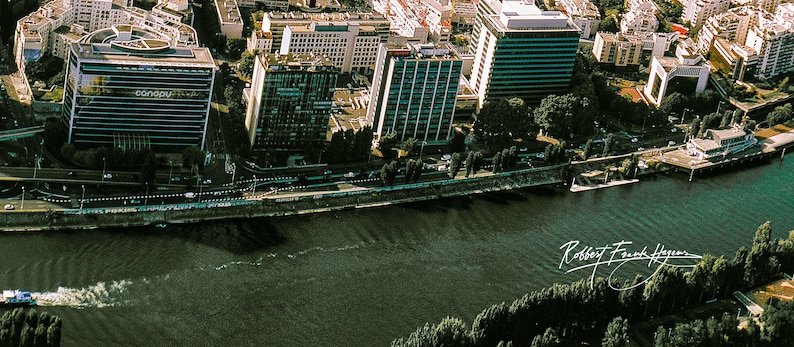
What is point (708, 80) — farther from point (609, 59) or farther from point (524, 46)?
point (524, 46)

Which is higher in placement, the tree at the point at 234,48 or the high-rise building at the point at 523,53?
the high-rise building at the point at 523,53

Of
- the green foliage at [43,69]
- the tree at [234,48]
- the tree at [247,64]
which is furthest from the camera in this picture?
the tree at [234,48]

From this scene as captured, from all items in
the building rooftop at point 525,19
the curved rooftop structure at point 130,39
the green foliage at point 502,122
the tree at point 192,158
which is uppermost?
the building rooftop at point 525,19

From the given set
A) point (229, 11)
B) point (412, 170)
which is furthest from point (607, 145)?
point (229, 11)

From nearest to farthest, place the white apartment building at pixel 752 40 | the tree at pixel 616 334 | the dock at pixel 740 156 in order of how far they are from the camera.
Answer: the tree at pixel 616 334 < the dock at pixel 740 156 < the white apartment building at pixel 752 40

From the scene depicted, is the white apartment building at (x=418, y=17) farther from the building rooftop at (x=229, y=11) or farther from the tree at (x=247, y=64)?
the tree at (x=247, y=64)

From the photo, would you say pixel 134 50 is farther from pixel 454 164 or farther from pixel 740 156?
pixel 740 156

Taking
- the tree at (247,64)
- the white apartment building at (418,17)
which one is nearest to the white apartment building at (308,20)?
the white apartment building at (418,17)
